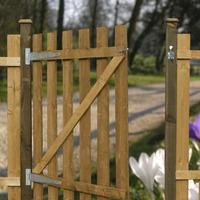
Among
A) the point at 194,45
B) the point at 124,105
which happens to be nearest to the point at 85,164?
the point at 124,105

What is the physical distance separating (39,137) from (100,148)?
0.60m

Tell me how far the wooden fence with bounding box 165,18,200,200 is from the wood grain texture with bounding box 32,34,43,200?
1153 millimetres

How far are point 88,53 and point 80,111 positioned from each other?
498 millimetres

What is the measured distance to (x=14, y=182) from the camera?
17.7 ft

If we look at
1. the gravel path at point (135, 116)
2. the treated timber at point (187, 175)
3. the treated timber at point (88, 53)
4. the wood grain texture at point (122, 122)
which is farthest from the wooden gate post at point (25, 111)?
the gravel path at point (135, 116)

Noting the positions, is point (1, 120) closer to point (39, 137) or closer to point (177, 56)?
point (39, 137)

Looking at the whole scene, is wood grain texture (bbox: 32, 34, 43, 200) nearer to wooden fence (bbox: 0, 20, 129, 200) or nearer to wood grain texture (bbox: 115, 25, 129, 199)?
wooden fence (bbox: 0, 20, 129, 200)

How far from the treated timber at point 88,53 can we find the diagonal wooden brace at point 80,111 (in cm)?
6

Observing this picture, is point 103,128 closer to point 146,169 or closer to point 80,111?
point 80,111

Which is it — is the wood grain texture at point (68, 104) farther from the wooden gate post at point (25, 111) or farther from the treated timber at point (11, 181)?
the treated timber at point (11, 181)

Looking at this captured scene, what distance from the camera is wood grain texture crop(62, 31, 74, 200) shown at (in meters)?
5.16

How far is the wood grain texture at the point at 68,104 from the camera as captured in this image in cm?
516

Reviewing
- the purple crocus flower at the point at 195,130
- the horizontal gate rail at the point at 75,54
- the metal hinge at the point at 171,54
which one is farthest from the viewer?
the horizontal gate rail at the point at 75,54

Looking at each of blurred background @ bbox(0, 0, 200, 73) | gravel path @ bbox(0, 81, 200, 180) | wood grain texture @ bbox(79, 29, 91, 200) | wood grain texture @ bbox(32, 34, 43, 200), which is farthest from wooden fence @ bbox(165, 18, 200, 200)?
blurred background @ bbox(0, 0, 200, 73)
